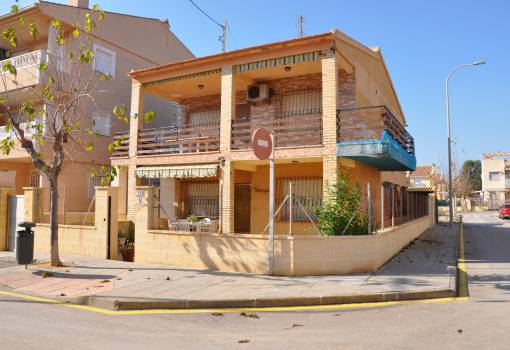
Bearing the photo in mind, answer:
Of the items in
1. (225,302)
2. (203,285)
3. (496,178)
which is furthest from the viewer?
(496,178)

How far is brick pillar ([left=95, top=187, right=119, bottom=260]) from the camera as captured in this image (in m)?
12.0

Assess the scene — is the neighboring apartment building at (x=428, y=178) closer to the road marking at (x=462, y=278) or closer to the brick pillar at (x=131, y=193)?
the road marking at (x=462, y=278)

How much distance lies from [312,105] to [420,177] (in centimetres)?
4478

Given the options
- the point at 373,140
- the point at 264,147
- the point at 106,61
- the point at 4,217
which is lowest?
the point at 4,217

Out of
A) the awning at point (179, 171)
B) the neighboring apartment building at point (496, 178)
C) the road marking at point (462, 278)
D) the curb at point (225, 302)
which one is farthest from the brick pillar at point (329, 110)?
the neighboring apartment building at point (496, 178)

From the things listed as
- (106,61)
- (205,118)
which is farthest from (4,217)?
(106,61)

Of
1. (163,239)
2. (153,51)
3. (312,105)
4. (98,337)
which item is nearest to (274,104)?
(312,105)

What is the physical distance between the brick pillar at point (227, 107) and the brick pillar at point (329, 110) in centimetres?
321

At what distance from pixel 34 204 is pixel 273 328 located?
1129cm

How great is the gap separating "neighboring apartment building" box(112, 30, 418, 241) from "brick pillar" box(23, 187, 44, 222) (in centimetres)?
297

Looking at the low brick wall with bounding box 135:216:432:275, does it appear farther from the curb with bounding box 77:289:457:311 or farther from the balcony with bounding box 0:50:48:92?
the balcony with bounding box 0:50:48:92

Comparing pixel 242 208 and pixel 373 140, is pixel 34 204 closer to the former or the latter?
pixel 242 208

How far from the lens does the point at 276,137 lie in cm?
1349

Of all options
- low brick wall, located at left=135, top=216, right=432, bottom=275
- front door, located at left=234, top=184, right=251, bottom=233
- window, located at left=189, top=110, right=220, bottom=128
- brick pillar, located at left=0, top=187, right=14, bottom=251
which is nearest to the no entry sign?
low brick wall, located at left=135, top=216, right=432, bottom=275
